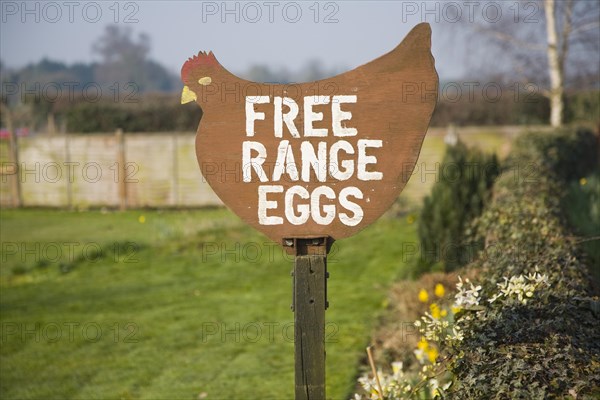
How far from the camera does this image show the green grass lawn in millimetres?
5496

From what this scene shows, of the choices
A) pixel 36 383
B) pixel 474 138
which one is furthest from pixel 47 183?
pixel 36 383

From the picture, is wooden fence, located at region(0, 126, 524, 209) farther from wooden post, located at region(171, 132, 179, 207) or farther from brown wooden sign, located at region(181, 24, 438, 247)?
brown wooden sign, located at region(181, 24, 438, 247)

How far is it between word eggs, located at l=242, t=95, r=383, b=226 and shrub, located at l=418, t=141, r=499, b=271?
5.24 m

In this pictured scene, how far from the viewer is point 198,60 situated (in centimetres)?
278

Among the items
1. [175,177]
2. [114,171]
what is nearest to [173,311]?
[175,177]

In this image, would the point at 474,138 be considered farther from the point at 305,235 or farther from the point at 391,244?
the point at 305,235

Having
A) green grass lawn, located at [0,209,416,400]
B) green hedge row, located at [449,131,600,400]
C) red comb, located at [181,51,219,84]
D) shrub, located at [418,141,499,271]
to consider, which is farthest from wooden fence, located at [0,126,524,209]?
red comb, located at [181,51,219,84]

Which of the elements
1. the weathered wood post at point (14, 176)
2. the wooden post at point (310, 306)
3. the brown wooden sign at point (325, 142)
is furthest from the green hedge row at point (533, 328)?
the weathered wood post at point (14, 176)

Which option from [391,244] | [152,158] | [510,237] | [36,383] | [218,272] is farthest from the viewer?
[152,158]

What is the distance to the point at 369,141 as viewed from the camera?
267 cm

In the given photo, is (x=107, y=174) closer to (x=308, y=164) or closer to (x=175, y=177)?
(x=175, y=177)

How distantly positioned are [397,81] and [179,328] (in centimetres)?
480

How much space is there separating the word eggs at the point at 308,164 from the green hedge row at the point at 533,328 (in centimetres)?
70

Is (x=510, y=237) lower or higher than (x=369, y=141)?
lower
